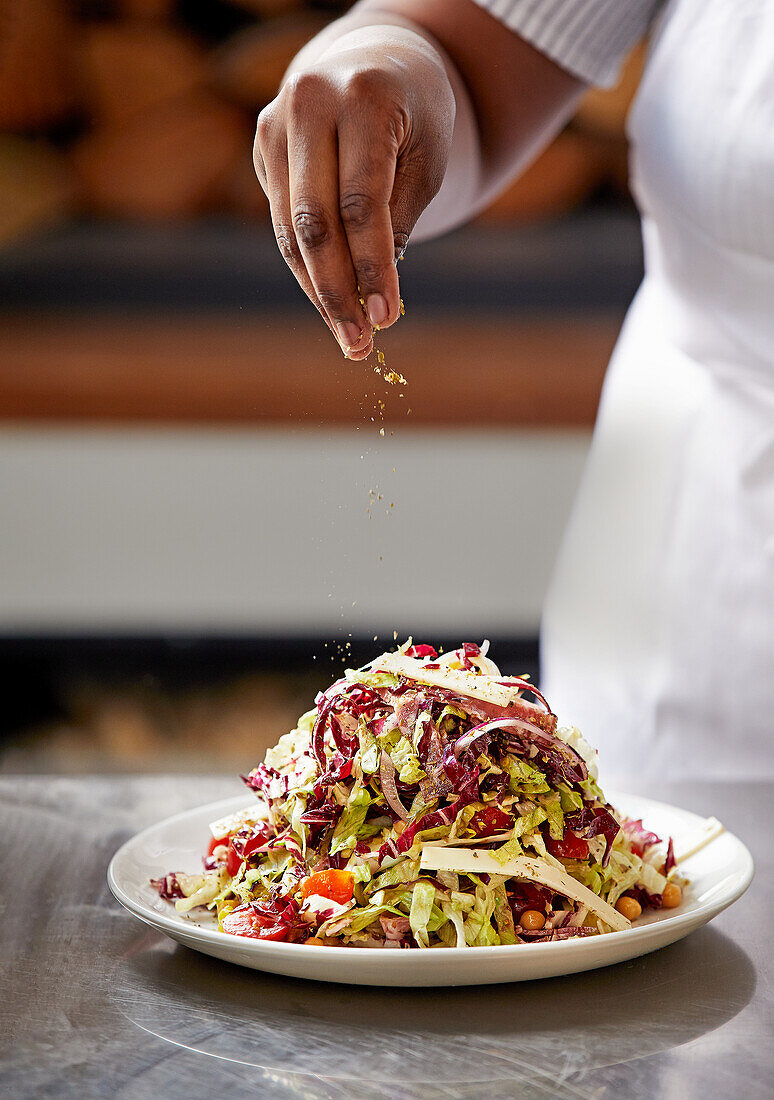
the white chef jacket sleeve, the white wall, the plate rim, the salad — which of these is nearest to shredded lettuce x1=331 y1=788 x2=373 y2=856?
the salad

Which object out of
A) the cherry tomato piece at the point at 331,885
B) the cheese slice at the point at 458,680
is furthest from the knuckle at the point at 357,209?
the cherry tomato piece at the point at 331,885

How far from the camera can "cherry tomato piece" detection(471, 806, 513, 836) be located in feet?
2.42

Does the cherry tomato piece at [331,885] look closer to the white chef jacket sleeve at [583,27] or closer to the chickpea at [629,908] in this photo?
the chickpea at [629,908]

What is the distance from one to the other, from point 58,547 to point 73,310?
21.4 inches

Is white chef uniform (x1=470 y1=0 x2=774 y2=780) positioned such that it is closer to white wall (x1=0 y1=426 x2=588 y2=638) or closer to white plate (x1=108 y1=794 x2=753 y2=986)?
white plate (x1=108 y1=794 x2=753 y2=986)

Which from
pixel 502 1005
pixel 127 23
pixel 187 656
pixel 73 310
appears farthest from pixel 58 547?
pixel 502 1005

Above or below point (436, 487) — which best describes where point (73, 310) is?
above

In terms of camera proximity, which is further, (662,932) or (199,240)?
(199,240)

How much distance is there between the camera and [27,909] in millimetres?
848

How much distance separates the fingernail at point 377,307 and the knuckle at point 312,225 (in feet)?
0.16

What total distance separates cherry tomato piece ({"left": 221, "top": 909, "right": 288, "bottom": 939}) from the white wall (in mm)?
1612

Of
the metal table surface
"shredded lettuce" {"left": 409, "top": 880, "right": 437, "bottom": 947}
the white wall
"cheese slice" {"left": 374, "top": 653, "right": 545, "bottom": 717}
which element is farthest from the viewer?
the white wall

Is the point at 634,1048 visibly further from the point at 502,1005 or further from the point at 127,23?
the point at 127,23

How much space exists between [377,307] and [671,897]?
1.42ft
